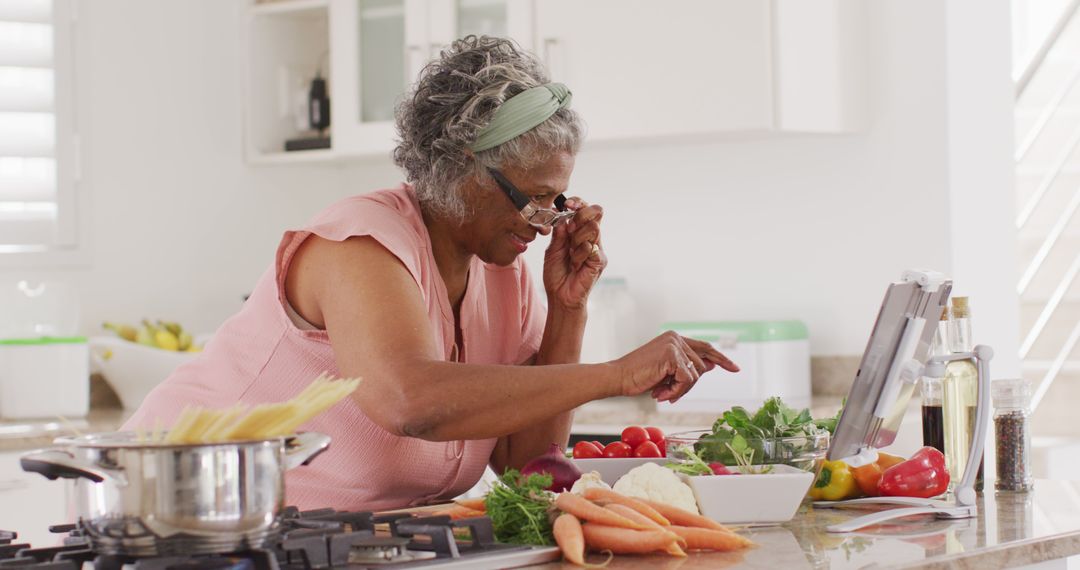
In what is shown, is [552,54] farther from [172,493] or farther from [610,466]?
[172,493]

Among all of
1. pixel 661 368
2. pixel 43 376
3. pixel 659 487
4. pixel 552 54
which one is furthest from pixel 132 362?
pixel 659 487

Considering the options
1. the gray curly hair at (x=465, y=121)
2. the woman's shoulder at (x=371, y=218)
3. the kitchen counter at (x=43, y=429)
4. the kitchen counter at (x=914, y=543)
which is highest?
the gray curly hair at (x=465, y=121)

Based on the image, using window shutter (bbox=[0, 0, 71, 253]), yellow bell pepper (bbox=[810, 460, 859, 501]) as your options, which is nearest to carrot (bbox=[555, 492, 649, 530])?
yellow bell pepper (bbox=[810, 460, 859, 501])

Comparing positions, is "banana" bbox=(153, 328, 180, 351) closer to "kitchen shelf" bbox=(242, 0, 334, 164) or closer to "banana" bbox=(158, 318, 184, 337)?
"banana" bbox=(158, 318, 184, 337)

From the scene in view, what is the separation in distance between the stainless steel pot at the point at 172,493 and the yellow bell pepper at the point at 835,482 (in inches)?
33.3

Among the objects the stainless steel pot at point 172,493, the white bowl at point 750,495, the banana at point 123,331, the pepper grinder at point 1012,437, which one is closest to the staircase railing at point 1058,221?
the pepper grinder at point 1012,437

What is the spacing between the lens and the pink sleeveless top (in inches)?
78.7

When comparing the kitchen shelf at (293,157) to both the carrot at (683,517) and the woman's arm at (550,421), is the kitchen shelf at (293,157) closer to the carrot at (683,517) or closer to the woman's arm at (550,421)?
the woman's arm at (550,421)

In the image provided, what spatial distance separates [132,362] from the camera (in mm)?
3951

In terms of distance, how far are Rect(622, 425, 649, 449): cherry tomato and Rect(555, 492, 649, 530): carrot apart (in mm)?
499

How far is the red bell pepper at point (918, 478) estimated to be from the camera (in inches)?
75.8

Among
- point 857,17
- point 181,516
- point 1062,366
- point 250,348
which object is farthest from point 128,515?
point 1062,366

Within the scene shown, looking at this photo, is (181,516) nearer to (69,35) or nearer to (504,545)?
(504,545)

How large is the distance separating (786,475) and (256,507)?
657 mm
